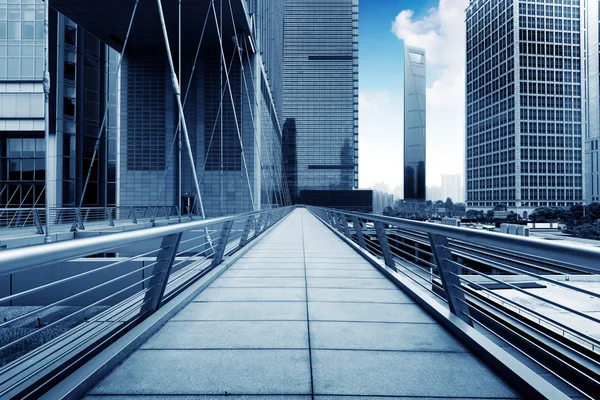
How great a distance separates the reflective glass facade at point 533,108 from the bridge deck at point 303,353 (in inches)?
3747

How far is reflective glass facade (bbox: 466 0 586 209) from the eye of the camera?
8581 centimetres

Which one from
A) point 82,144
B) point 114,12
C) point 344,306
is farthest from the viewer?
point 82,144

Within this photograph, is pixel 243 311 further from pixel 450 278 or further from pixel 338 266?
pixel 338 266

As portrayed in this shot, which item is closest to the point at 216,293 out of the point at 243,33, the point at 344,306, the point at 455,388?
the point at 344,306

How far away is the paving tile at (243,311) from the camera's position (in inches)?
133

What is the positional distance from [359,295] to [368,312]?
65 centimetres

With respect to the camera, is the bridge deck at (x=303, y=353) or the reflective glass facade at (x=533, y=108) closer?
the bridge deck at (x=303, y=353)

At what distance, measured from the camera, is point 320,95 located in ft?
312

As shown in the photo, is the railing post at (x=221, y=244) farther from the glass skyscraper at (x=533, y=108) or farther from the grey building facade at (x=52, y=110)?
the glass skyscraper at (x=533, y=108)

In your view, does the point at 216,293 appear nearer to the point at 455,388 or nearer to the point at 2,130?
the point at 455,388

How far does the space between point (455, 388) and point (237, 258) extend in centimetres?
514

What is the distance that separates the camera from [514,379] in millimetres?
2137

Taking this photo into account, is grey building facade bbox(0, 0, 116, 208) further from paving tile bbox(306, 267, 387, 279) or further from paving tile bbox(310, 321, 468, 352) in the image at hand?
paving tile bbox(310, 321, 468, 352)

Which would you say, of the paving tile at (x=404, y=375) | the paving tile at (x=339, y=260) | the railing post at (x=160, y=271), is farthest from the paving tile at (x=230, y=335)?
the paving tile at (x=339, y=260)
